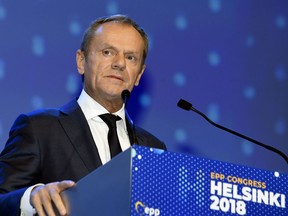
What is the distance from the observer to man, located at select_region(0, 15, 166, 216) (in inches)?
72.8

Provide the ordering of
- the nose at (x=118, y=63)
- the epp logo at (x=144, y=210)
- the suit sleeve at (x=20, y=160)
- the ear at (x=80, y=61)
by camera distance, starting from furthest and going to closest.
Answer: the ear at (x=80, y=61) → the nose at (x=118, y=63) → the suit sleeve at (x=20, y=160) → the epp logo at (x=144, y=210)

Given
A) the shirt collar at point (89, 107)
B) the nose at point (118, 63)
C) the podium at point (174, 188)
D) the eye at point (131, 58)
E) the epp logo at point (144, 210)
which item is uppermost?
the eye at point (131, 58)

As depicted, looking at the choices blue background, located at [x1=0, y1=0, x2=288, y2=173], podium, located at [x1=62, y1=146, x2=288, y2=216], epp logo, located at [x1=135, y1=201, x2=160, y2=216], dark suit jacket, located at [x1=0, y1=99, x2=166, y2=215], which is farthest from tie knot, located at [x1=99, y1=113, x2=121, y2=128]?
epp logo, located at [x1=135, y1=201, x2=160, y2=216]

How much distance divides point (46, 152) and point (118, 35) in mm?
539

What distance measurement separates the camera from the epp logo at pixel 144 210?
105 centimetres

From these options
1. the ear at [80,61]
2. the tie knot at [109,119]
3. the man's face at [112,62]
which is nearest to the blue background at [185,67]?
the ear at [80,61]

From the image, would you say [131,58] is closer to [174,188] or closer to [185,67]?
[185,67]

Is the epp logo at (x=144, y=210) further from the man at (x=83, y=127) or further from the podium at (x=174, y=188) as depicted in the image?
the man at (x=83, y=127)

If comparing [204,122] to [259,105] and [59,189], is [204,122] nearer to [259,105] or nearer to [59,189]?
[259,105]

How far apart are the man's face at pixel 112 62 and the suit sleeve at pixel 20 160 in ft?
1.05

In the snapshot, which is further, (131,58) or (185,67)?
(185,67)

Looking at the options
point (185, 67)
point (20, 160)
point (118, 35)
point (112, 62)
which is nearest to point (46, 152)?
point (20, 160)

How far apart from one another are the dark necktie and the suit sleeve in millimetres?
265

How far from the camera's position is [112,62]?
85.5 inches
